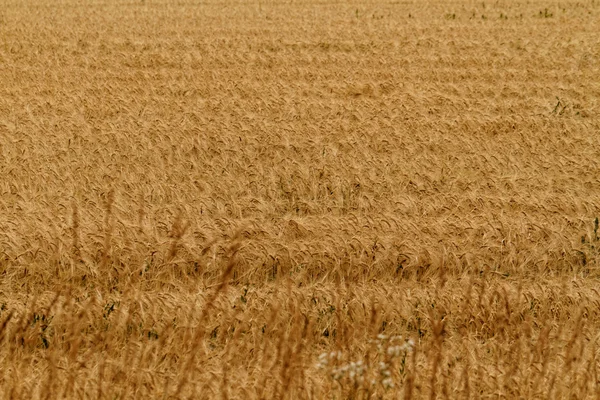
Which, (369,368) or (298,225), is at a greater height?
(369,368)

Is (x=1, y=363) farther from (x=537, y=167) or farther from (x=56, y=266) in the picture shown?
(x=537, y=167)

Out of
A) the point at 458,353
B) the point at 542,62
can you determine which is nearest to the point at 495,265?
the point at 458,353

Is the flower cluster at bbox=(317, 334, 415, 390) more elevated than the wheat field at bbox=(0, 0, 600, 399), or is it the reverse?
the flower cluster at bbox=(317, 334, 415, 390)

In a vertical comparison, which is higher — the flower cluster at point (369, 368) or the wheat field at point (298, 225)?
the flower cluster at point (369, 368)

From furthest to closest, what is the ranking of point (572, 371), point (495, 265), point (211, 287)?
point (495, 265)
point (211, 287)
point (572, 371)

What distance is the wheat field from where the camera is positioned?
4.51 metres

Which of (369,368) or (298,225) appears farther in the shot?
(298,225)

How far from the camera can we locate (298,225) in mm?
7285

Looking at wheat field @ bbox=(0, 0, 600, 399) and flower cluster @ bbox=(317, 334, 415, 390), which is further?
wheat field @ bbox=(0, 0, 600, 399)

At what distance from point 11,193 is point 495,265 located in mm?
4681

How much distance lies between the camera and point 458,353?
5.10m

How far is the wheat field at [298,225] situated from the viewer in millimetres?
4512

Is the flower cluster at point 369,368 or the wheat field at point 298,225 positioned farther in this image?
the wheat field at point 298,225

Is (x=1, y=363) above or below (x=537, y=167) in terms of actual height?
above
